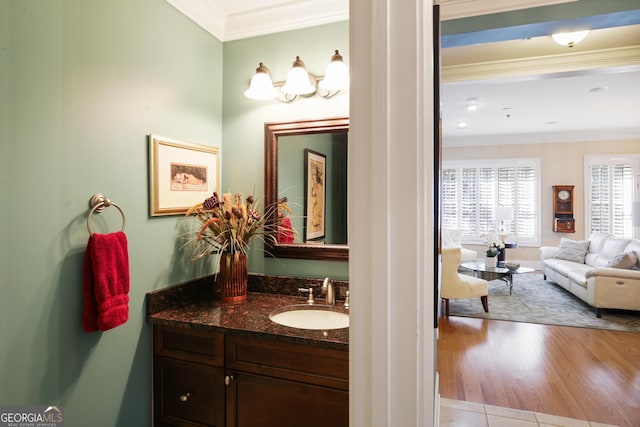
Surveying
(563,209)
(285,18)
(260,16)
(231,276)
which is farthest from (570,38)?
(563,209)

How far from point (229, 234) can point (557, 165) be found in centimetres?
744

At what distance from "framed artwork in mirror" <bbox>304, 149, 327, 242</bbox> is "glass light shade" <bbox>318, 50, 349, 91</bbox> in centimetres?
37

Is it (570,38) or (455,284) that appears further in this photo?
(455,284)

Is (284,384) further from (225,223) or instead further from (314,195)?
(314,195)

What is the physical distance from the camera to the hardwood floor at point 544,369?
2.45m

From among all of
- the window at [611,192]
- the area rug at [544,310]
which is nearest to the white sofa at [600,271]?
the area rug at [544,310]

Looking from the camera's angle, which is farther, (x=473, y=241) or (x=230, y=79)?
(x=473, y=241)

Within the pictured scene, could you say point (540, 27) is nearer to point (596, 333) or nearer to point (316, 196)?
point (316, 196)

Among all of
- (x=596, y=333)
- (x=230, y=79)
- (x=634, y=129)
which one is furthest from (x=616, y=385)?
(x=634, y=129)

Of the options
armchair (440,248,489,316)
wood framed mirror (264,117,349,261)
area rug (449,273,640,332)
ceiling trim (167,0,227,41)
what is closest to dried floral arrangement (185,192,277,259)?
wood framed mirror (264,117,349,261)

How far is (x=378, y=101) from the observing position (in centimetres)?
63

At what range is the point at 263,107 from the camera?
83.1 inches

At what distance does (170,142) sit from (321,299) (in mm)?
1125

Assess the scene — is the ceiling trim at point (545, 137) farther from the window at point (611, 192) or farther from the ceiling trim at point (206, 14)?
Answer: the ceiling trim at point (206, 14)
